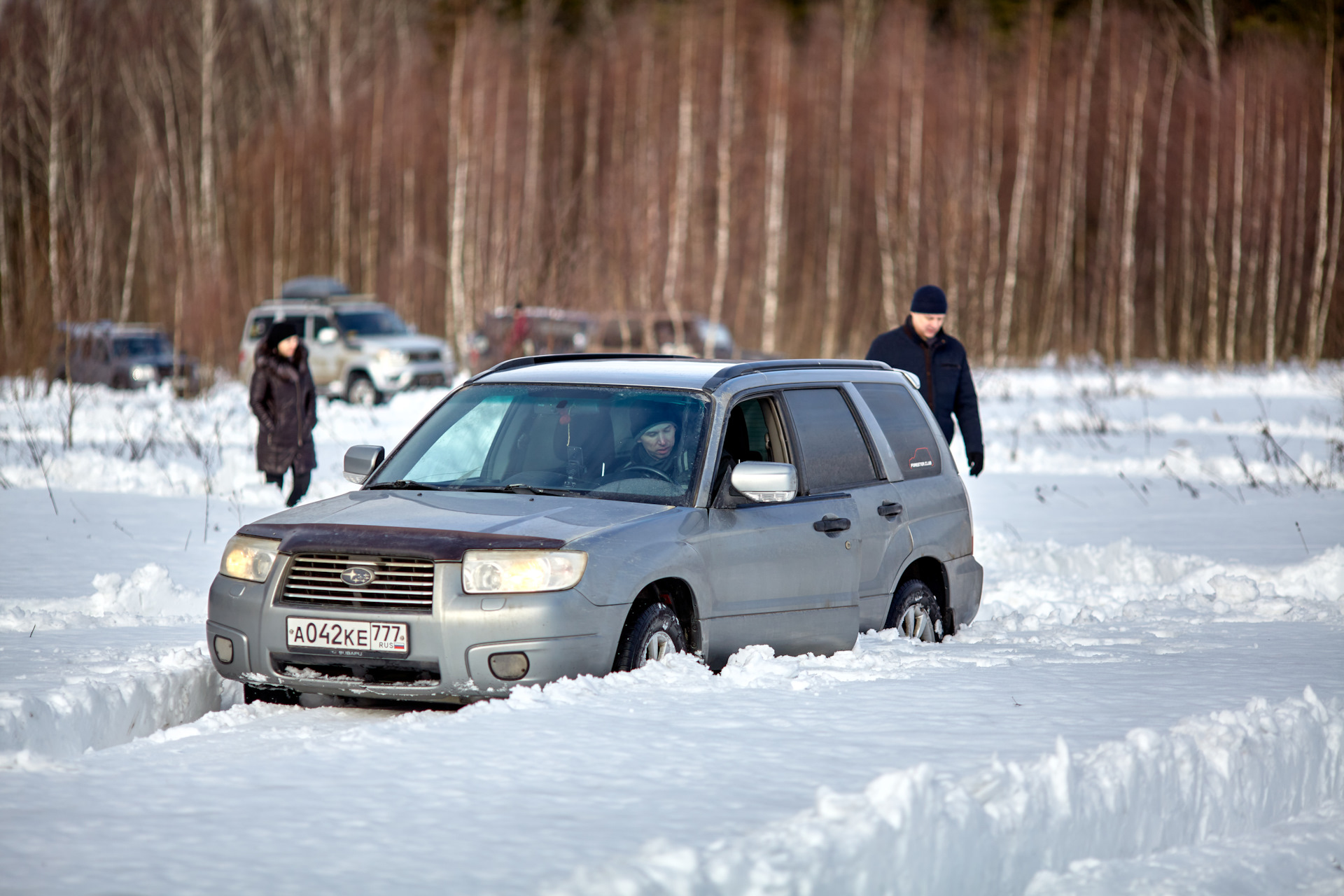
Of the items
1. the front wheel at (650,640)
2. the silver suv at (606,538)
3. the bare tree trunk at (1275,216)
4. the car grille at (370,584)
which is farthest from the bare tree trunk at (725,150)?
the car grille at (370,584)

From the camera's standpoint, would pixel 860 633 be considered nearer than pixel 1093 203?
Yes

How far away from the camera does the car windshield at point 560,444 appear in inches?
251

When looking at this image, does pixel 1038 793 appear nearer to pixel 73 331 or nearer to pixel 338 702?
pixel 338 702

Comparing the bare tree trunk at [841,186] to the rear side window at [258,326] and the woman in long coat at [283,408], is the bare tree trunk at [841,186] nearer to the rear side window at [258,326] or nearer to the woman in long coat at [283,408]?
the rear side window at [258,326]

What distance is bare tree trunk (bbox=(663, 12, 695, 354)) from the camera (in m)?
36.1

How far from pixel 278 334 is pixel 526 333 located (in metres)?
13.5

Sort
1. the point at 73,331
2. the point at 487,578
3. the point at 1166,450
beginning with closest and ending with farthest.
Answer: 1. the point at 487,578
2. the point at 1166,450
3. the point at 73,331

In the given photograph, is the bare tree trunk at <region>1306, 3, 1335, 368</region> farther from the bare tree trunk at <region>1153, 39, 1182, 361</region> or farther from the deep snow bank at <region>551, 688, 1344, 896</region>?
the deep snow bank at <region>551, 688, 1344, 896</region>

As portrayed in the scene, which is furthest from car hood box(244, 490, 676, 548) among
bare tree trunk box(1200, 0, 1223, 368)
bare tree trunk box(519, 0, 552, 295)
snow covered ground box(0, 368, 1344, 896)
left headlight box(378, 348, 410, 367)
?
bare tree trunk box(519, 0, 552, 295)

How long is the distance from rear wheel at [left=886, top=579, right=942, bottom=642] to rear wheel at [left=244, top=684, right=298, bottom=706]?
2.91 metres

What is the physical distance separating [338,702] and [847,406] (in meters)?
2.88

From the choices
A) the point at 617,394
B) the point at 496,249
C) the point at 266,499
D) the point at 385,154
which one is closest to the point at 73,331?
the point at 496,249

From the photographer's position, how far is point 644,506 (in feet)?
20.1

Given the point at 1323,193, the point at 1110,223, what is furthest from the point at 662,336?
the point at 1110,223
